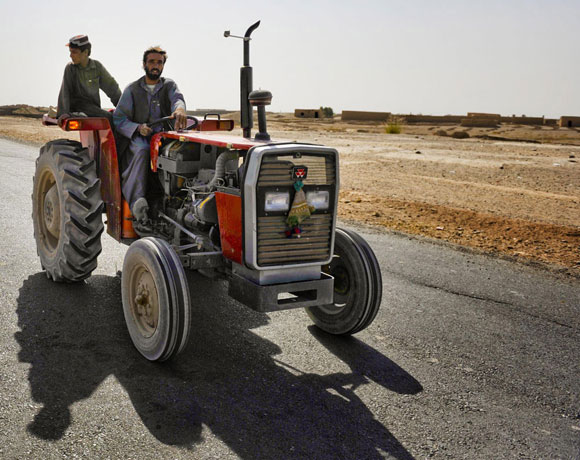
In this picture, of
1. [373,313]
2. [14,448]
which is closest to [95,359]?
[14,448]

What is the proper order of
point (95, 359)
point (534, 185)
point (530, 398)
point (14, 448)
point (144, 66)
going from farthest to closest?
point (534, 185) < point (144, 66) < point (95, 359) < point (530, 398) < point (14, 448)

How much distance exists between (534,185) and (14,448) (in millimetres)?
12536

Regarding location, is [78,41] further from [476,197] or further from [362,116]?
[362,116]

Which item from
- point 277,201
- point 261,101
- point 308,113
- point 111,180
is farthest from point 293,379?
point 308,113

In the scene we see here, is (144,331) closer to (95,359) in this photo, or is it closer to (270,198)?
(95,359)

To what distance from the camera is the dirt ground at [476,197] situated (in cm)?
802


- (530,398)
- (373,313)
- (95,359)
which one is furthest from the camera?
(373,313)

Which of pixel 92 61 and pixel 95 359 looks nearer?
pixel 95 359

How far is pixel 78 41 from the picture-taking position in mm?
6078

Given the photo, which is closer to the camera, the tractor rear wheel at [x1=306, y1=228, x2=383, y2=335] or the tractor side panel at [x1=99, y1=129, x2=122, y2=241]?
the tractor rear wheel at [x1=306, y1=228, x2=383, y2=335]

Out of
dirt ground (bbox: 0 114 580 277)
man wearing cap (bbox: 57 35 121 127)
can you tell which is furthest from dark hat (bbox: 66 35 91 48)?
dirt ground (bbox: 0 114 580 277)

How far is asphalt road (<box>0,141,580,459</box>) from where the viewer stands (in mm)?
3168

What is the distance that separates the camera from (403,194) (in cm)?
1180

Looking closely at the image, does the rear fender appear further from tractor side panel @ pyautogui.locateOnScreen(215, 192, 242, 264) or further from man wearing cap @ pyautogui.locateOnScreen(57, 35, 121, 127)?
tractor side panel @ pyautogui.locateOnScreen(215, 192, 242, 264)
